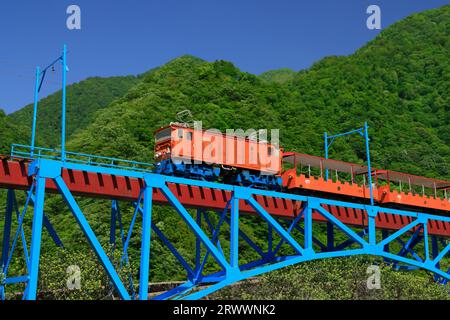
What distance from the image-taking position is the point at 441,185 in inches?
1625

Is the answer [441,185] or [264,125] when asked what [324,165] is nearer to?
[441,185]

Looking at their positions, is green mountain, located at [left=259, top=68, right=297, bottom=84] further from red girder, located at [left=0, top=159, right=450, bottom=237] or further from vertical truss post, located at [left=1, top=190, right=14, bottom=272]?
vertical truss post, located at [left=1, top=190, right=14, bottom=272]

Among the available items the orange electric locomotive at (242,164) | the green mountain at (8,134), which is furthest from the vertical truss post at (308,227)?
the green mountain at (8,134)

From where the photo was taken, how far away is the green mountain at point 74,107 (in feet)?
307

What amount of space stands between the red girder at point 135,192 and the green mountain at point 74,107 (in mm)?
57553

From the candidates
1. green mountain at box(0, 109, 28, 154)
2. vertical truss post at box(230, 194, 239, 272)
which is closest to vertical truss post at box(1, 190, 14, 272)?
vertical truss post at box(230, 194, 239, 272)

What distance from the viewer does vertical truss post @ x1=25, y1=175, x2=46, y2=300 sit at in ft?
62.6

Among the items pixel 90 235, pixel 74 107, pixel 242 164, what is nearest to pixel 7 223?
pixel 90 235

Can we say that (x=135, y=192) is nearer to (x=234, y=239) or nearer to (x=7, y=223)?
(x=234, y=239)

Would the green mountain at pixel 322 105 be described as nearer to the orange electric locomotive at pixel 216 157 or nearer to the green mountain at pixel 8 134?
the green mountain at pixel 8 134

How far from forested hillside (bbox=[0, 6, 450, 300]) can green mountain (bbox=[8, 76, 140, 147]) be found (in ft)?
1.62

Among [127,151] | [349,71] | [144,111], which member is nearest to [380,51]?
[349,71]

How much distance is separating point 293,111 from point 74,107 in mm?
48907
